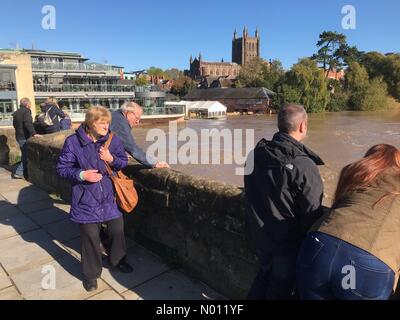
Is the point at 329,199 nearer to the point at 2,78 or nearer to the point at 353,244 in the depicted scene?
the point at 353,244

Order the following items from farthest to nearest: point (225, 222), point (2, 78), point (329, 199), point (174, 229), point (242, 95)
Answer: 1. point (242, 95)
2. point (2, 78)
3. point (174, 229)
4. point (225, 222)
5. point (329, 199)

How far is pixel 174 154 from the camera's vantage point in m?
27.3

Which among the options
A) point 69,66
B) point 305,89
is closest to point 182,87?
point 305,89

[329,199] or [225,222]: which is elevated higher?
[329,199]

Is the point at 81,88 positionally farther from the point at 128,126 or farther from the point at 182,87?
the point at 128,126

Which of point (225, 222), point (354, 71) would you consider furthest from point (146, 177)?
point (354, 71)

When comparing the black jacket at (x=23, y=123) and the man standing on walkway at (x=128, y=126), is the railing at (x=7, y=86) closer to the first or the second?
the black jacket at (x=23, y=123)

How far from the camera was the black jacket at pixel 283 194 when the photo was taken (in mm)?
2137

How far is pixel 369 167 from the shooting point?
1.95m

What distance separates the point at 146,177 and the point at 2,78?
39677mm

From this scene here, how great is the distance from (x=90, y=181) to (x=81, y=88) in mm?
54897

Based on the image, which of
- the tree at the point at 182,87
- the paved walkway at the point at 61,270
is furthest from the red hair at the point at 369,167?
the tree at the point at 182,87

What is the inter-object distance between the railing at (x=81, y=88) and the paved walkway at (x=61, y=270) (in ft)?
167

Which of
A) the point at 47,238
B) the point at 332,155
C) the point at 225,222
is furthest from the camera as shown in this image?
the point at 332,155
